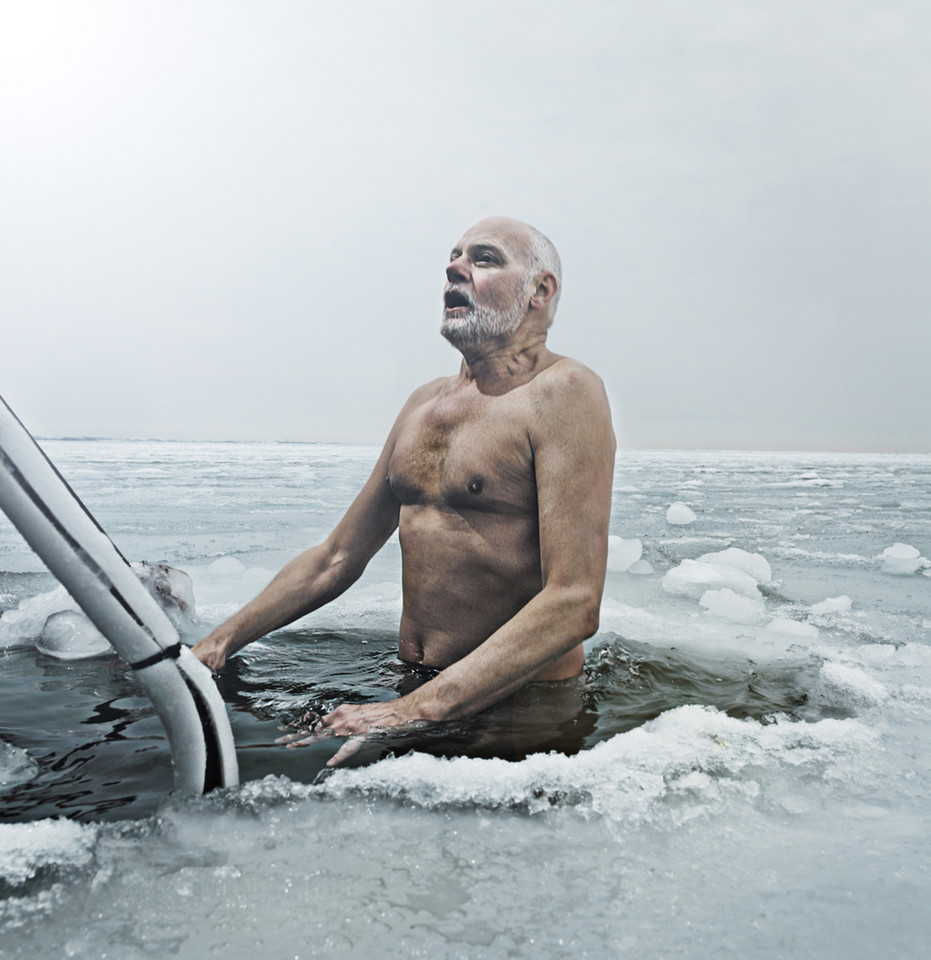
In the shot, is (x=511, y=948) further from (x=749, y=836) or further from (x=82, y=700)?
(x=82, y=700)

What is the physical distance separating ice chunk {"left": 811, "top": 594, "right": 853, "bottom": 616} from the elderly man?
2.13 m

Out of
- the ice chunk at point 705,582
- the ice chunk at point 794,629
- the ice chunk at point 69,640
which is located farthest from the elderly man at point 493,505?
the ice chunk at point 705,582

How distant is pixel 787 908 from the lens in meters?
1.08

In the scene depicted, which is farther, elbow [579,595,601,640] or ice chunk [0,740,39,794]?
elbow [579,595,601,640]

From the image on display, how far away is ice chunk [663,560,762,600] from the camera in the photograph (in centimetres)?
426

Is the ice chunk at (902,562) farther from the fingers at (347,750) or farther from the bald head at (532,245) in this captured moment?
the fingers at (347,750)

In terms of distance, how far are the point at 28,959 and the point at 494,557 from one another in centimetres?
124

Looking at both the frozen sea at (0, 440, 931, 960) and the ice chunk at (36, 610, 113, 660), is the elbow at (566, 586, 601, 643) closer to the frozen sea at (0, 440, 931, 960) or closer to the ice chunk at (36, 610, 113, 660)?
the frozen sea at (0, 440, 931, 960)

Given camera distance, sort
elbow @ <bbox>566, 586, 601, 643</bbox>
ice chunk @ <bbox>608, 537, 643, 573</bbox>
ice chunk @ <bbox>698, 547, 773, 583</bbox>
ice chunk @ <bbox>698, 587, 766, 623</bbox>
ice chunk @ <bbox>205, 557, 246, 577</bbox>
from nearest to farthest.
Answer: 1. elbow @ <bbox>566, 586, 601, 643</bbox>
2. ice chunk @ <bbox>698, 587, 766, 623</bbox>
3. ice chunk @ <bbox>205, 557, 246, 577</bbox>
4. ice chunk @ <bbox>698, 547, 773, 583</bbox>
5. ice chunk @ <bbox>608, 537, 643, 573</bbox>

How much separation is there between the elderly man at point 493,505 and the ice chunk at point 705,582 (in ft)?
7.70

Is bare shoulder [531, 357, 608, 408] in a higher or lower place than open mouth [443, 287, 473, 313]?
lower

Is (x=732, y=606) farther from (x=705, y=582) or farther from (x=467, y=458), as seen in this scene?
(x=467, y=458)

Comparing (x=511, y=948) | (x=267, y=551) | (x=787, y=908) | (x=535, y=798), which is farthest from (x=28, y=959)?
(x=267, y=551)

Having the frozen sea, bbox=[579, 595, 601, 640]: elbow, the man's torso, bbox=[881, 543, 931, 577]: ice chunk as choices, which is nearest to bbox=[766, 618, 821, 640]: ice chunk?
the frozen sea
